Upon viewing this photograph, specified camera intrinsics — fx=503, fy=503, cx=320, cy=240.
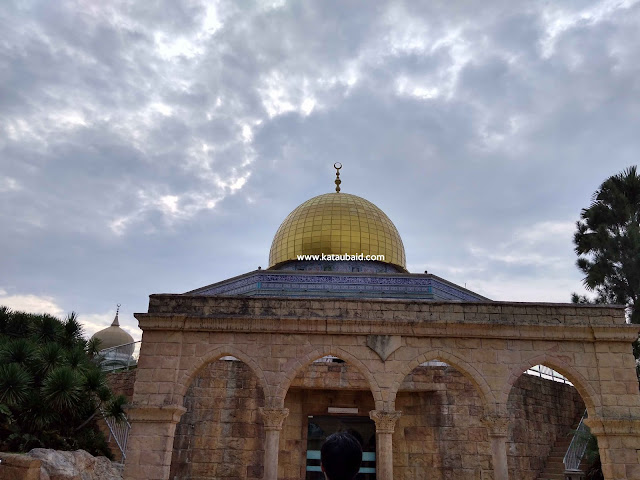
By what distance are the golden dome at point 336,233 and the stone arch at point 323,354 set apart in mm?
9297

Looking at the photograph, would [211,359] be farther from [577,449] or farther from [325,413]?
[577,449]

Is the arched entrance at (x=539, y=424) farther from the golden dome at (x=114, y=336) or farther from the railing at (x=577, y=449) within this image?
the golden dome at (x=114, y=336)

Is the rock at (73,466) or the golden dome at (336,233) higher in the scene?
the golden dome at (336,233)

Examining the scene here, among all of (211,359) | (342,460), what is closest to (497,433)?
(211,359)

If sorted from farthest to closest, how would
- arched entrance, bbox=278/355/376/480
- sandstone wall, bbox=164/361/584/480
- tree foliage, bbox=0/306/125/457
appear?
1. arched entrance, bbox=278/355/376/480
2. sandstone wall, bbox=164/361/584/480
3. tree foliage, bbox=0/306/125/457

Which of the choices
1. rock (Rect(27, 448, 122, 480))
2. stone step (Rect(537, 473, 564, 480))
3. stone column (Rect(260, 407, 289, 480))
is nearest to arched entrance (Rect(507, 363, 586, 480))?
stone step (Rect(537, 473, 564, 480))

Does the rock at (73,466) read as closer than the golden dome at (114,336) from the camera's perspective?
Yes

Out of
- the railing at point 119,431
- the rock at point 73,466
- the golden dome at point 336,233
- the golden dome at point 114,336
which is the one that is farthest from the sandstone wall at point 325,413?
the golden dome at point 114,336

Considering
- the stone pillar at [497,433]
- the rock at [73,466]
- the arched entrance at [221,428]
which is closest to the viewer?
the rock at [73,466]

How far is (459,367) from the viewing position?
30.2 feet

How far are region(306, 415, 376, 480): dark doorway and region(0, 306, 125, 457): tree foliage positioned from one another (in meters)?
4.26

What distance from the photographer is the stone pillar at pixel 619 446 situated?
8.48 m

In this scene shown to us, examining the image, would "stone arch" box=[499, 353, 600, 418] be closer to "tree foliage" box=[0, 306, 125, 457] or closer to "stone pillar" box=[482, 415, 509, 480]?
"stone pillar" box=[482, 415, 509, 480]

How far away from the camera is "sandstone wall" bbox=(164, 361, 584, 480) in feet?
36.0
